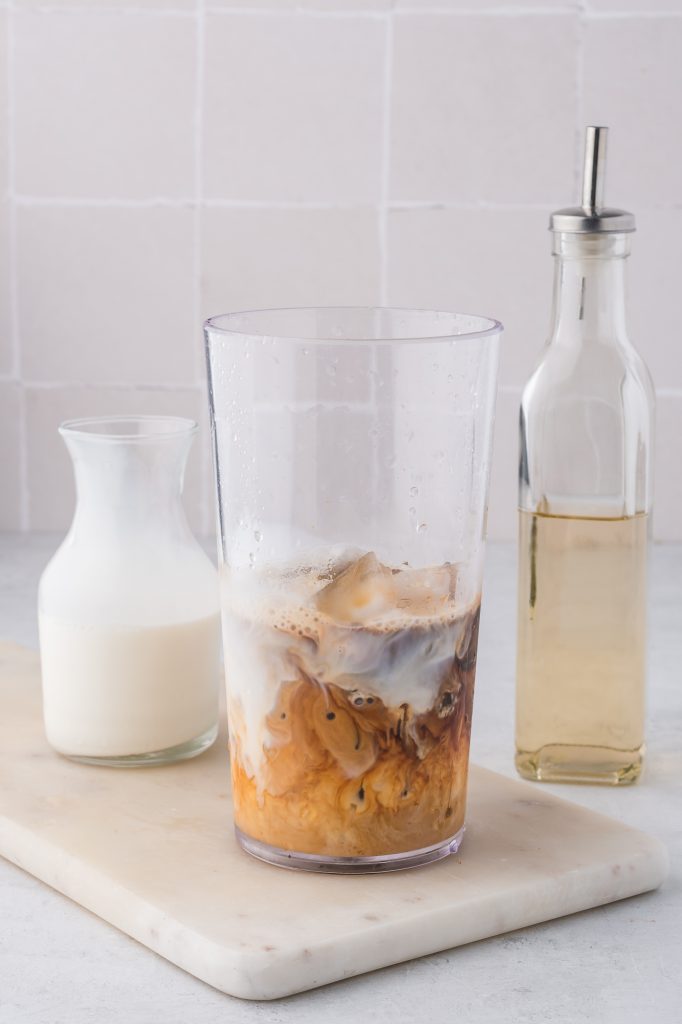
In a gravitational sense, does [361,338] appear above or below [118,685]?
above

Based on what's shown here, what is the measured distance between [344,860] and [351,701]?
2.8 inches

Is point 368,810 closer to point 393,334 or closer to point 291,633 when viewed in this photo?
point 291,633

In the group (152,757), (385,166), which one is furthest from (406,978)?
(385,166)

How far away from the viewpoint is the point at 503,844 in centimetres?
66

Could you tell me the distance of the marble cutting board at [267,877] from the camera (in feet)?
1.80

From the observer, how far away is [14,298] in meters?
1.56

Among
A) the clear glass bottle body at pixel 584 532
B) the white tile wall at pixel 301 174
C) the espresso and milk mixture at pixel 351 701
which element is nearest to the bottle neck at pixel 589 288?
the clear glass bottle body at pixel 584 532

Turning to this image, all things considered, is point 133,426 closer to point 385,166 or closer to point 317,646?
Answer: point 317,646

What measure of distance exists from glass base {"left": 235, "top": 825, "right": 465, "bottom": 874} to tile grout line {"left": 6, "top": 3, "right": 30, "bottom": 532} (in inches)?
40.2

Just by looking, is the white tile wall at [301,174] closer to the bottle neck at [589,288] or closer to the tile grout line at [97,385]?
the tile grout line at [97,385]

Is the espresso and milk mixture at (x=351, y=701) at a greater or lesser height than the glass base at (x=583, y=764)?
greater

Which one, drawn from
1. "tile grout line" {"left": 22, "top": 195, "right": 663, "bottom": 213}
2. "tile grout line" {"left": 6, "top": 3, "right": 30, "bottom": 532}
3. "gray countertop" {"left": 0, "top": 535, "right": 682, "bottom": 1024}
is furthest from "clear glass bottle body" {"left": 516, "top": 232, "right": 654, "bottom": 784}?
"tile grout line" {"left": 6, "top": 3, "right": 30, "bottom": 532}

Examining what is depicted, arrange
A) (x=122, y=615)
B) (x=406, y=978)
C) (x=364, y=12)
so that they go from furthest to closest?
(x=364, y=12)
(x=122, y=615)
(x=406, y=978)

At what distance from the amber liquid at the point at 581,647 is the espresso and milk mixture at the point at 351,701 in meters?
0.15
